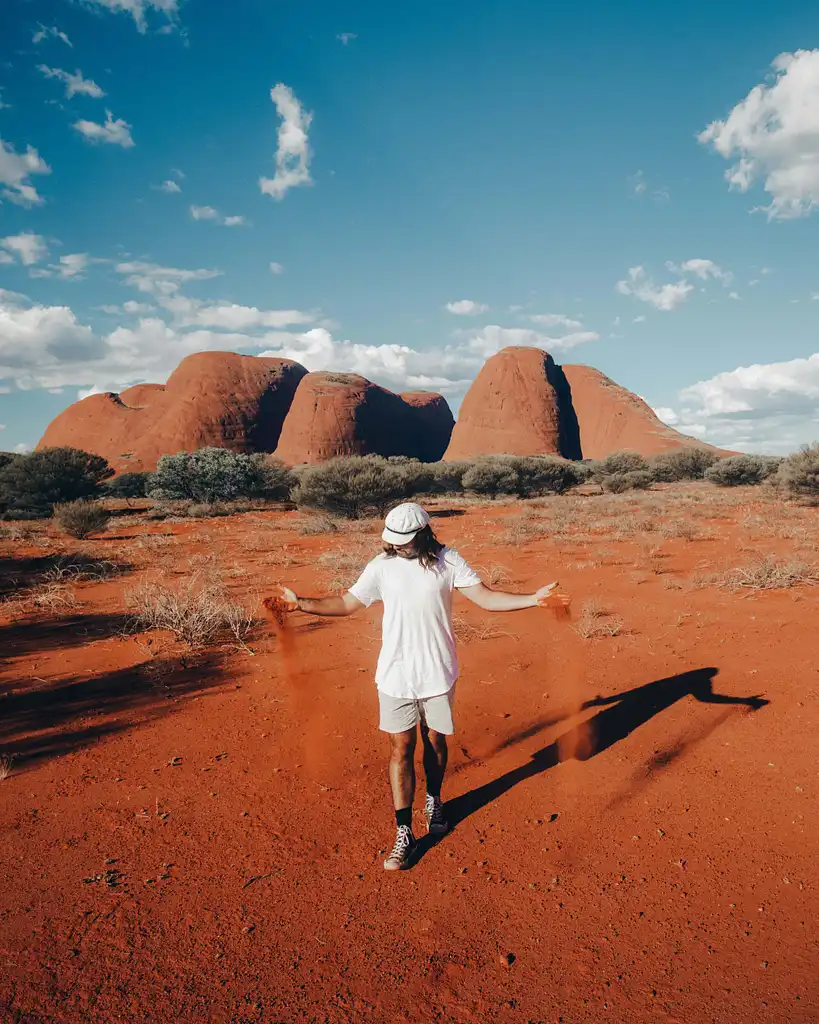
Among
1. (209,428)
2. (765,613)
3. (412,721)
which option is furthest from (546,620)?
(209,428)

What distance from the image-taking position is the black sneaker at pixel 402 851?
9.02ft

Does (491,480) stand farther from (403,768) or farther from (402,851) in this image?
(402,851)

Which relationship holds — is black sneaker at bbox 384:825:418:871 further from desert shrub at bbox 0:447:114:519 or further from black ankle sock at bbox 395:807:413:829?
desert shrub at bbox 0:447:114:519

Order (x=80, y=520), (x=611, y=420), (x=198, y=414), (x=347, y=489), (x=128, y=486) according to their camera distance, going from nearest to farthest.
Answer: (x=80, y=520), (x=347, y=489), (x=128, y=486), (x=198, y=414), (x=611, y=420)

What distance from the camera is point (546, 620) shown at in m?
6.90

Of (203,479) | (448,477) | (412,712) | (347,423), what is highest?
(347,423)

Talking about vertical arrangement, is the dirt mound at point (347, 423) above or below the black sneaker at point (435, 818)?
above

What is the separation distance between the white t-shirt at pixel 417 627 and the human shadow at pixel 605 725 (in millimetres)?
906

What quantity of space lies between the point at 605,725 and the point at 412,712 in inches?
80.7

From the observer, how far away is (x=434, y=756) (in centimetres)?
298

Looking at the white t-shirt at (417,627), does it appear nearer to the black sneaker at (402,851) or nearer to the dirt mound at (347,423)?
the black sneaker at (402,851)

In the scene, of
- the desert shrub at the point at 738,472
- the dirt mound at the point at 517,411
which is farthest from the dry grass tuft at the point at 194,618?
the dirt mound at the point at 517,411

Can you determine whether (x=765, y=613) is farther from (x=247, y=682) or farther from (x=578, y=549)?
(x=247, y=682)

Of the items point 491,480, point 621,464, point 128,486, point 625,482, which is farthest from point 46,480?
point 621,464
